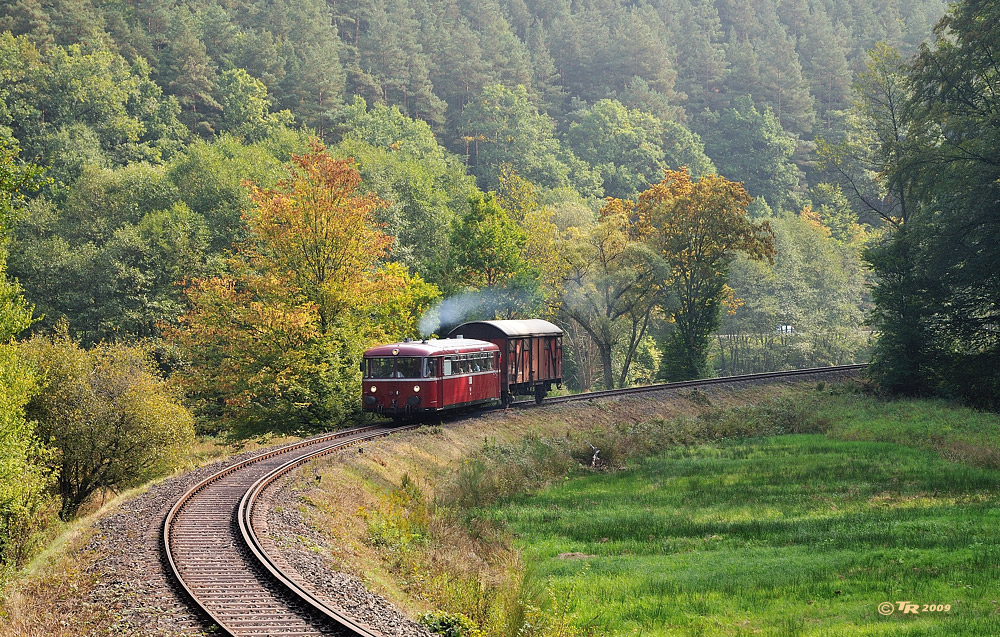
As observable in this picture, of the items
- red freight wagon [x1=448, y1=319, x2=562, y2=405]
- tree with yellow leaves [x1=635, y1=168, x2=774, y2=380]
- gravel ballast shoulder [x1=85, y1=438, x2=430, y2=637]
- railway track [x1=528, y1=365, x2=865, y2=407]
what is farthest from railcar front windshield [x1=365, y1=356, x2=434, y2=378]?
tree with yellow leaves [x1=635, y1=168, x2=774, y2=380]

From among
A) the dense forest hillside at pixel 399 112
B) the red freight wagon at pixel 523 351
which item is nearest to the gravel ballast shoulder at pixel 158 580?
the red freight wagon at pixel 523 351

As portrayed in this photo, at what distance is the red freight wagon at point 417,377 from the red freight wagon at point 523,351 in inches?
128

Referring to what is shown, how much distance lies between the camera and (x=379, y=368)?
32.3m

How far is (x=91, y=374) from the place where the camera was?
2536 cm

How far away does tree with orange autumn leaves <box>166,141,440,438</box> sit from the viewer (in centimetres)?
3750

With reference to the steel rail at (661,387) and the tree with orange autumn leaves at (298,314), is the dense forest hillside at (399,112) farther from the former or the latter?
the steel rail at (661,387)

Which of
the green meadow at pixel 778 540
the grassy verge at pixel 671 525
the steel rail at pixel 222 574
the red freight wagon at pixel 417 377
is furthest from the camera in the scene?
the red freight wagon at pixel 417 377

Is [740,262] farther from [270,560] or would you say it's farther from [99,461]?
[270,560]

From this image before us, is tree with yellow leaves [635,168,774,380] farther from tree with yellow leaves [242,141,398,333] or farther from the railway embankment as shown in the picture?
the railway embankment

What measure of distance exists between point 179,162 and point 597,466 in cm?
4702

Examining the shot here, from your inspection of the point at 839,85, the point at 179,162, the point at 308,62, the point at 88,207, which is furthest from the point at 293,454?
the point at 839,85

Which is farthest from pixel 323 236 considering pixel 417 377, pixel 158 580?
pixel 158 580

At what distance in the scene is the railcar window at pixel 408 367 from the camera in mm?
31297

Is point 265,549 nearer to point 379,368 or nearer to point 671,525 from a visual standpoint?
point 671,525
